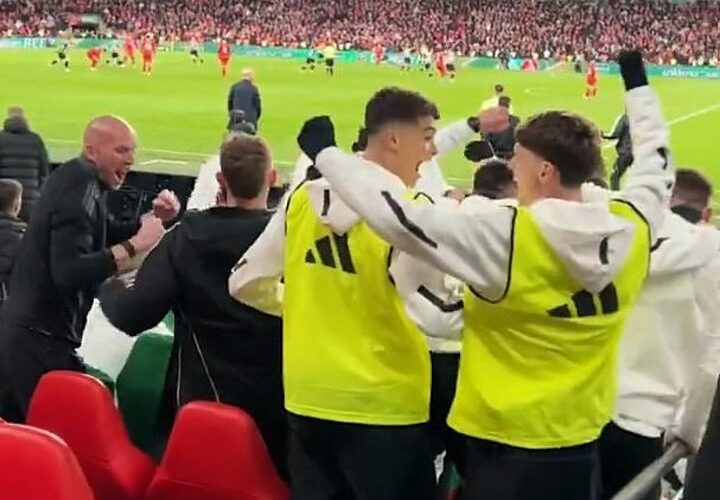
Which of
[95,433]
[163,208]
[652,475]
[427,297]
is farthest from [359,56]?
[652,475]

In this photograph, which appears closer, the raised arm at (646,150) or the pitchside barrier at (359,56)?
the raised arm at (646,150)

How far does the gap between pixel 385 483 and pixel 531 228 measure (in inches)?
29.6

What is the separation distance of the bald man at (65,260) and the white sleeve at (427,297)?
4.19 feet

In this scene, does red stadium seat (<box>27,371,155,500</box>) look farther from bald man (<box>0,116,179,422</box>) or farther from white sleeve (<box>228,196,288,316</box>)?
bald man (<box>0,116,179,422</box>)

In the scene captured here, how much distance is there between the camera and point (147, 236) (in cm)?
386

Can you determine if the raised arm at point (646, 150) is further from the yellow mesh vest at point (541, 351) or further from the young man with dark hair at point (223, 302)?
the young man with dark hair at point (223, 302)

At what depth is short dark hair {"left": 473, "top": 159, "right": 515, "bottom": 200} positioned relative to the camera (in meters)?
3.92

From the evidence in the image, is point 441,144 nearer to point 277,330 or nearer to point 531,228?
point 277,330

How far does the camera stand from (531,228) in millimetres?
2486

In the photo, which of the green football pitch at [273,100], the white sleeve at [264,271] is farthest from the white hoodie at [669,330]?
the green football pitch at [273,100]

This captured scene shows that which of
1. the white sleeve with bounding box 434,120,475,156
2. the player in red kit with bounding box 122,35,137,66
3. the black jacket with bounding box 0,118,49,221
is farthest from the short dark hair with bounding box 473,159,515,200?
the player in red kit with bounding box 122,35,137,66

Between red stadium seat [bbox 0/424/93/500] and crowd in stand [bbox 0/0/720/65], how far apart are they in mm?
36581

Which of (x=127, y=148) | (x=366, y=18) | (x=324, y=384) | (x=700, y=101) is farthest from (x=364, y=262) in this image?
(x=366, y=18)

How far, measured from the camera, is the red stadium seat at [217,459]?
9.50 feet
